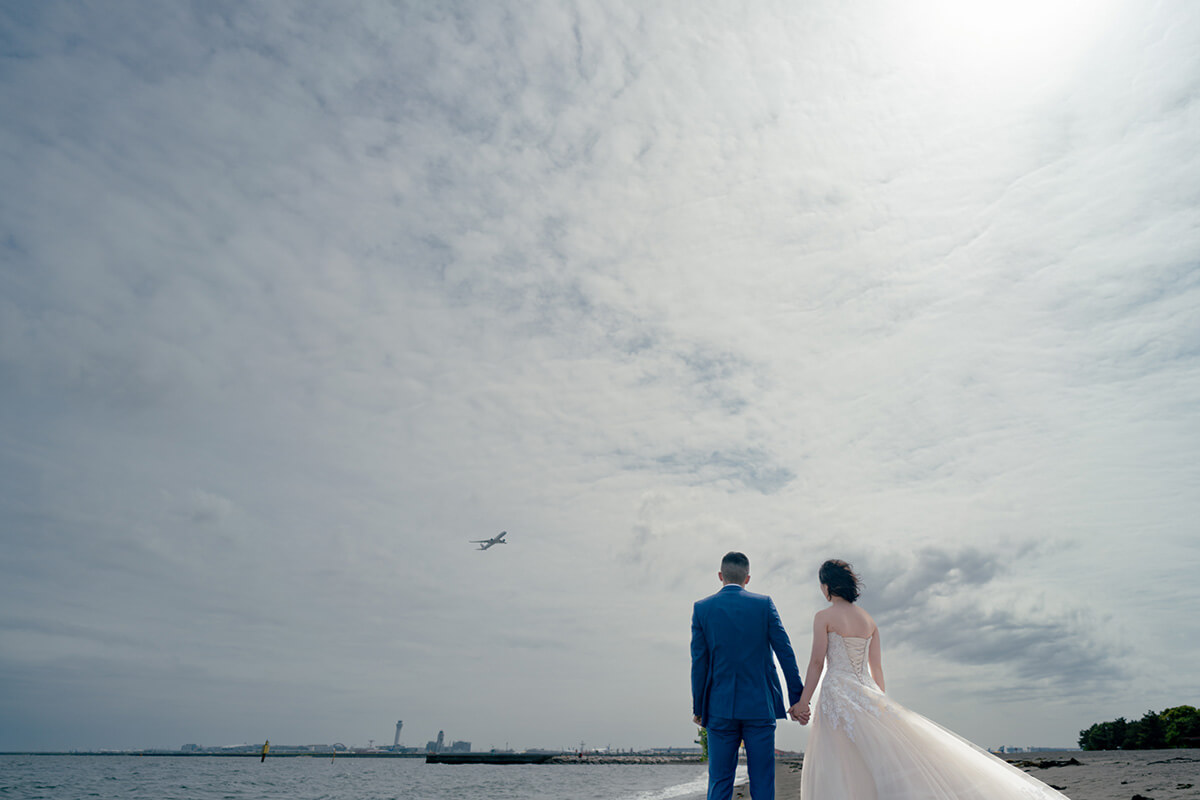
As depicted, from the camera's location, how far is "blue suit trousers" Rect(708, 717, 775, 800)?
5.66 m

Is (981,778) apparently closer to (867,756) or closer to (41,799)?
(867,756)

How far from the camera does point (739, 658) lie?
586cm

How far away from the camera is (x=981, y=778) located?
17.6 ft

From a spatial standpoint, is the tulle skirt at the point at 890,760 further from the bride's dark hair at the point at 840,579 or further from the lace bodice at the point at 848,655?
the bride's dark hair at the point at 840,579

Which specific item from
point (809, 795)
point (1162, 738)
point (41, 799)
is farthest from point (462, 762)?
point (809, 795)

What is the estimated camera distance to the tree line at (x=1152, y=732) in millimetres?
44719

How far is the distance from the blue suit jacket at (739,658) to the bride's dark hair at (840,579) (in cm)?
90

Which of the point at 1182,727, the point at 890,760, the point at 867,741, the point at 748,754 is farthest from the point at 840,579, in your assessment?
the point at 1182,727

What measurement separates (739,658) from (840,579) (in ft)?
4.92

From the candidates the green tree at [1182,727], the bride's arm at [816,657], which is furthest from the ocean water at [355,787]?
the green tree at [1182,727]

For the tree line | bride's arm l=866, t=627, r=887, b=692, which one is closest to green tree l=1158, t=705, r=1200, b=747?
the tree line

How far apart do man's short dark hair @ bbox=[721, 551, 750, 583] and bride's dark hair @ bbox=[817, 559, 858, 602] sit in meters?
0.96

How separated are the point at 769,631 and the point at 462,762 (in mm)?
204612

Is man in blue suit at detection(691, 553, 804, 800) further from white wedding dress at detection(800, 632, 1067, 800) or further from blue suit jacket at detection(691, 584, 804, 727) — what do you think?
white wedding dress at detection(800, 632, 1067, 800)
